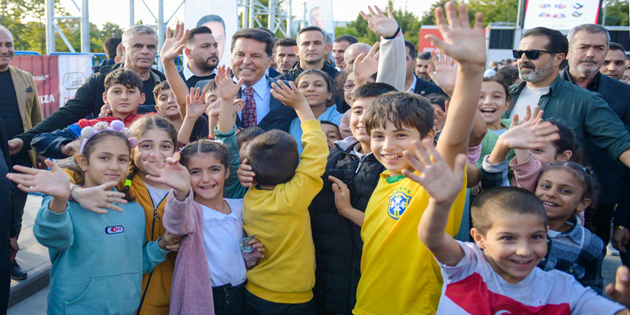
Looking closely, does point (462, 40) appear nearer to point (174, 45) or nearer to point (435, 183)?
point (435, 183)

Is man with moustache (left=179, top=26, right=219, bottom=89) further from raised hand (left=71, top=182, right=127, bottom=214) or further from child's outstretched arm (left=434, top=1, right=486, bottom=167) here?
child's outstretched arm (left=434, top=1, right=486, bottom=167)

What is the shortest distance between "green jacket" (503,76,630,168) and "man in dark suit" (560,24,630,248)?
0.30 meters

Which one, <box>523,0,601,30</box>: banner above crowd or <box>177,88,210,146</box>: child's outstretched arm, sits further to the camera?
<box>523,0,601,30</box>: banner above crowd

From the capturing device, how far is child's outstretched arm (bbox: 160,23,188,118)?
3.13 meters

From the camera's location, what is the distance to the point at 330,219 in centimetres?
258

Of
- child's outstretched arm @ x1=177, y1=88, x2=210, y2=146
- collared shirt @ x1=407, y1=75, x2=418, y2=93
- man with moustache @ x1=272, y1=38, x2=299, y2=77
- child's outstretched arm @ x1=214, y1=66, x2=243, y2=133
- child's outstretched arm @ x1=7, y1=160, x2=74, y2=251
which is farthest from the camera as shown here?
man with moustache @ x1=272, y1=38, x2=299, y2=77

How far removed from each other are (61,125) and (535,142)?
3.29 metres

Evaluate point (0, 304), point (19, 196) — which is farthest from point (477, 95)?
point (19, 196)

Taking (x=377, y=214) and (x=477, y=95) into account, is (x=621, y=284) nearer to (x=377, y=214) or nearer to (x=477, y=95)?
(x=477, y=95)

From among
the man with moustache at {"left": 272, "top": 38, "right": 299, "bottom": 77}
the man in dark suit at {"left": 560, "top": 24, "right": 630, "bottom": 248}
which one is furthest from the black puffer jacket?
the man with moustache at {"left": 272, "top": 38, "right": 299, "bottom": 77}

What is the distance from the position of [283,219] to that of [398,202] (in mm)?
625

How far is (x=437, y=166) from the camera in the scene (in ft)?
5.20

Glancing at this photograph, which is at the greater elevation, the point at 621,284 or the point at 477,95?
the point at 477,95

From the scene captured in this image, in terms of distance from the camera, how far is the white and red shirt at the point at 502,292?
1.83m
